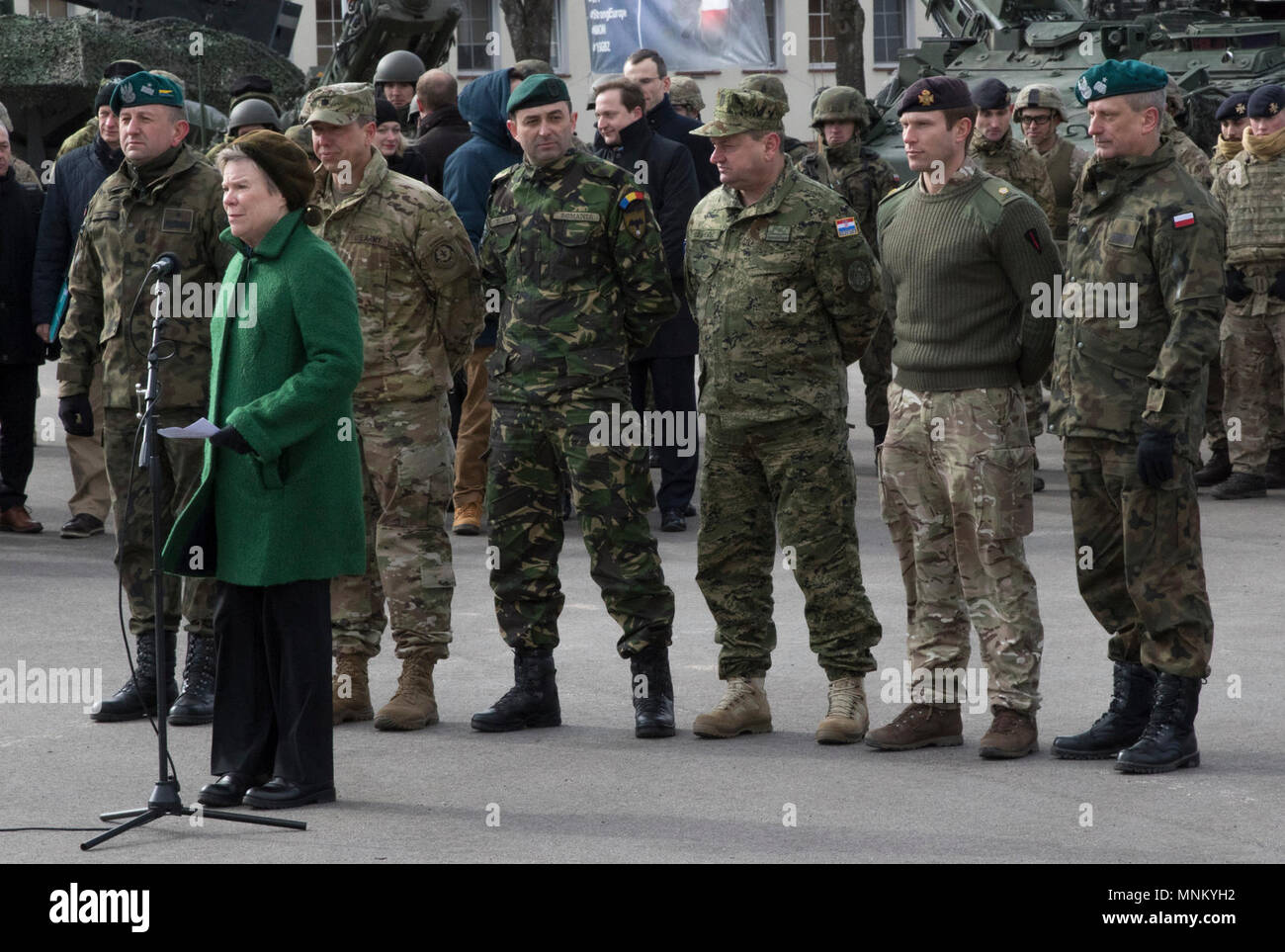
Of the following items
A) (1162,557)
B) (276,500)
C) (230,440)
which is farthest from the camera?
(1162,557)

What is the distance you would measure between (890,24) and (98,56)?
20.9 meters

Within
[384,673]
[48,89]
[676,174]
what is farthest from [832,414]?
[48,89]

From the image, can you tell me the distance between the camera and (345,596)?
7.02m

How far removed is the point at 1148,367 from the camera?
6176 mm

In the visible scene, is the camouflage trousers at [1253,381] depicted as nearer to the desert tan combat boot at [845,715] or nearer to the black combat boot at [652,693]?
the desert tan combat boot at [845,715]

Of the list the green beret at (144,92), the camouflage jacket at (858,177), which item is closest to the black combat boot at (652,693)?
the green beret at (144,92)

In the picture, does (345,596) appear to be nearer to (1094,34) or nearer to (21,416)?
(21,416)

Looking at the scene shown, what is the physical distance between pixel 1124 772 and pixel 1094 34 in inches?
499

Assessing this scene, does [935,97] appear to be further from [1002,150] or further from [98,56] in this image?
[98,56]

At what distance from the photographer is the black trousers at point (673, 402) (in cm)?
1038

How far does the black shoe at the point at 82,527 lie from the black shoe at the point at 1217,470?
6.35 meters

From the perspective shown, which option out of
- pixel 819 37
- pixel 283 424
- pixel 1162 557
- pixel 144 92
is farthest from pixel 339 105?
pixel 819 37

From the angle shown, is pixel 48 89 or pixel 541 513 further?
pixel 48 89

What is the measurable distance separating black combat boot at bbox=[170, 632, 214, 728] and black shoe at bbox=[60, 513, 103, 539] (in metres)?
3.76
